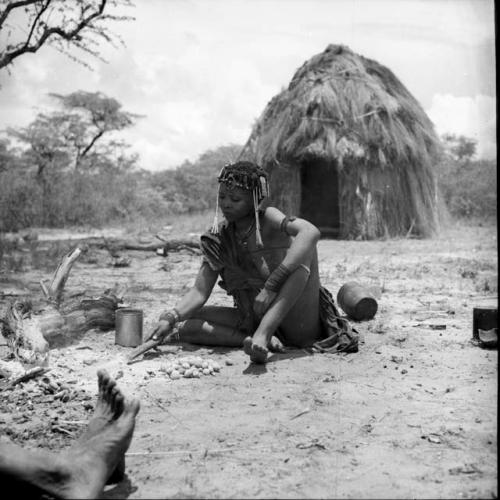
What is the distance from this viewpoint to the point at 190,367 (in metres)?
3.55

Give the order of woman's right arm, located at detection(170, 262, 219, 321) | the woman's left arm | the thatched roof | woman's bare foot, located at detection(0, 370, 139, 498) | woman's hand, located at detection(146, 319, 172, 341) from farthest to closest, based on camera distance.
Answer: the thatched roof → woman's right arm, located at detection(170, 262, 219, 321) → woman's hand, located at detection(146, 319, 172, 341) → the woman's left arm → woman's bare foot, located at detection(0, 370, 139, 498)

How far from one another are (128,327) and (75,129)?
21208 millimetres

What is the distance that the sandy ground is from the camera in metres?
2.14

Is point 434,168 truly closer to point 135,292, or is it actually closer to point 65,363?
point 135,292

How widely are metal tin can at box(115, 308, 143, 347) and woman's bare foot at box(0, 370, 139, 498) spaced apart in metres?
1.78

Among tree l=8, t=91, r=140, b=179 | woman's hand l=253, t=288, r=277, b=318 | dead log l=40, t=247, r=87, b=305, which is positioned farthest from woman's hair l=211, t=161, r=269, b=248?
tree l=8, t=91, r=140, b=179

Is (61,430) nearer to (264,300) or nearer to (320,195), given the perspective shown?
(264,300)

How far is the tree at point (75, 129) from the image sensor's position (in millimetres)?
22953

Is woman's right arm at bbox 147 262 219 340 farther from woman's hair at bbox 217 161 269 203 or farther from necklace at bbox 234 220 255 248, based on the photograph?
woman's hair at bbox 217 161 269 203

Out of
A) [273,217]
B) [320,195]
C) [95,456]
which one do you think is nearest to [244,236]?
[273,217]

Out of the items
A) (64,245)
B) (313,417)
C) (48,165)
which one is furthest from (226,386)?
(48,165)

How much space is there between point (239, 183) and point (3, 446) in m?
2.21

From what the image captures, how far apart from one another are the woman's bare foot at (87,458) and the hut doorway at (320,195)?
36.1 feet

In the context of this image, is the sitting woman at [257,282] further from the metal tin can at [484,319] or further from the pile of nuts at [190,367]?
the metal tin can at [484,319]
